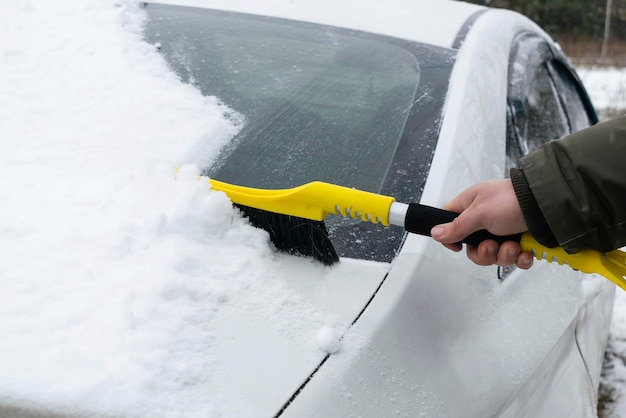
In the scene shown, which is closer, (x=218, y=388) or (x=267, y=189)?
(x=218, y=388)

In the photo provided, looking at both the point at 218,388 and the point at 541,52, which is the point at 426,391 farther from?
the point at 541,52

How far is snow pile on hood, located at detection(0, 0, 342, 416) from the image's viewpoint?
1.16 metres

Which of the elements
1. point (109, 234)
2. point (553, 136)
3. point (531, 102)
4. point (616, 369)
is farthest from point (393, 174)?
point (616, 369)

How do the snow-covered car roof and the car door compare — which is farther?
the snow-covered car roof

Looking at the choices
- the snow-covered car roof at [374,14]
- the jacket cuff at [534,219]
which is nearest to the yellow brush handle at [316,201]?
the jacket cuff at [534,219]

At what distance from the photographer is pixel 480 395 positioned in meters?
Answer: 1.47

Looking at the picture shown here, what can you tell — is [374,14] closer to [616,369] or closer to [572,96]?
[572,96]

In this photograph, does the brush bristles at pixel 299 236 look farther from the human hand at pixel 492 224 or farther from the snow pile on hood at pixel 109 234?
the human hand at pixel 492 224

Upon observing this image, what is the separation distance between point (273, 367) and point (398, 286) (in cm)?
32

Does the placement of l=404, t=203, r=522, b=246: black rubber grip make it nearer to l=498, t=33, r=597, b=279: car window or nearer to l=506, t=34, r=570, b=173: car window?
l=498, t=33, r=597, b=279: car window

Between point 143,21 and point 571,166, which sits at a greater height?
point 571,166

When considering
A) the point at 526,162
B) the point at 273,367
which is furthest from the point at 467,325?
the point at 273,367

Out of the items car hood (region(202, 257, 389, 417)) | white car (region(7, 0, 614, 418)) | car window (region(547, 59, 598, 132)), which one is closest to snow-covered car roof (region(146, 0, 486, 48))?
white car (region(7, 0, 614, 418))

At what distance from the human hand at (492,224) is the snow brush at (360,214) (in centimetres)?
2
